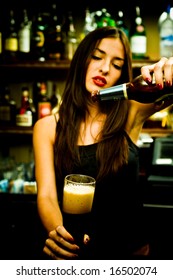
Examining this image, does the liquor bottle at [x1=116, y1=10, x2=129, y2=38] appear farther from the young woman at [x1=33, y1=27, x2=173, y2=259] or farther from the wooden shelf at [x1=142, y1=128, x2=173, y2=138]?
the young woman at [x1=33, y1=27, x2=173, y2=259]

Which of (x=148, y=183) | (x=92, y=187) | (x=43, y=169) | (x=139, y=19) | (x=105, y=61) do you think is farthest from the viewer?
(x=139, y=19)

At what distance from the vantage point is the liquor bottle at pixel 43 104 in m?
2.51

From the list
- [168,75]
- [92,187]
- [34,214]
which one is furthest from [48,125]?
[34,214]

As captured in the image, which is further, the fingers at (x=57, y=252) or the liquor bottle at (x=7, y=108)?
the liquor bottle at (x=7, y=108)

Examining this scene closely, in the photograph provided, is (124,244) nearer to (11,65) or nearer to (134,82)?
(134,82)

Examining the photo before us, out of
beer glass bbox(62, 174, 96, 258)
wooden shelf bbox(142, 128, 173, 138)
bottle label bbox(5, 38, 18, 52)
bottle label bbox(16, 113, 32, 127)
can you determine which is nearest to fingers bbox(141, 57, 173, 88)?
beer glass bbox(62, 174, 96, 258)

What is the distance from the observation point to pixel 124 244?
136cm

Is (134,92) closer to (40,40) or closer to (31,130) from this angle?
(31,130)

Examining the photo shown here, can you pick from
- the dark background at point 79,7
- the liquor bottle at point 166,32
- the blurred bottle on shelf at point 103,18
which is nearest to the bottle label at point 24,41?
the dark background at point 79,7

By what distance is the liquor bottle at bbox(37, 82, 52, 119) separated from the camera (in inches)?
98.7

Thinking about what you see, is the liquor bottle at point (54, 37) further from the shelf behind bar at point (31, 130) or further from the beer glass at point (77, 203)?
the beer glass at point (77, 203)

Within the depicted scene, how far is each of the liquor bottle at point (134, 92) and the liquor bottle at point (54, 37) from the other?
148cm

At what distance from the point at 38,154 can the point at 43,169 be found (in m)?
0.07

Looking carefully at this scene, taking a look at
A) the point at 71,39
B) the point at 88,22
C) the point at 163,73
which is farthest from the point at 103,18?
the point at 163,73
